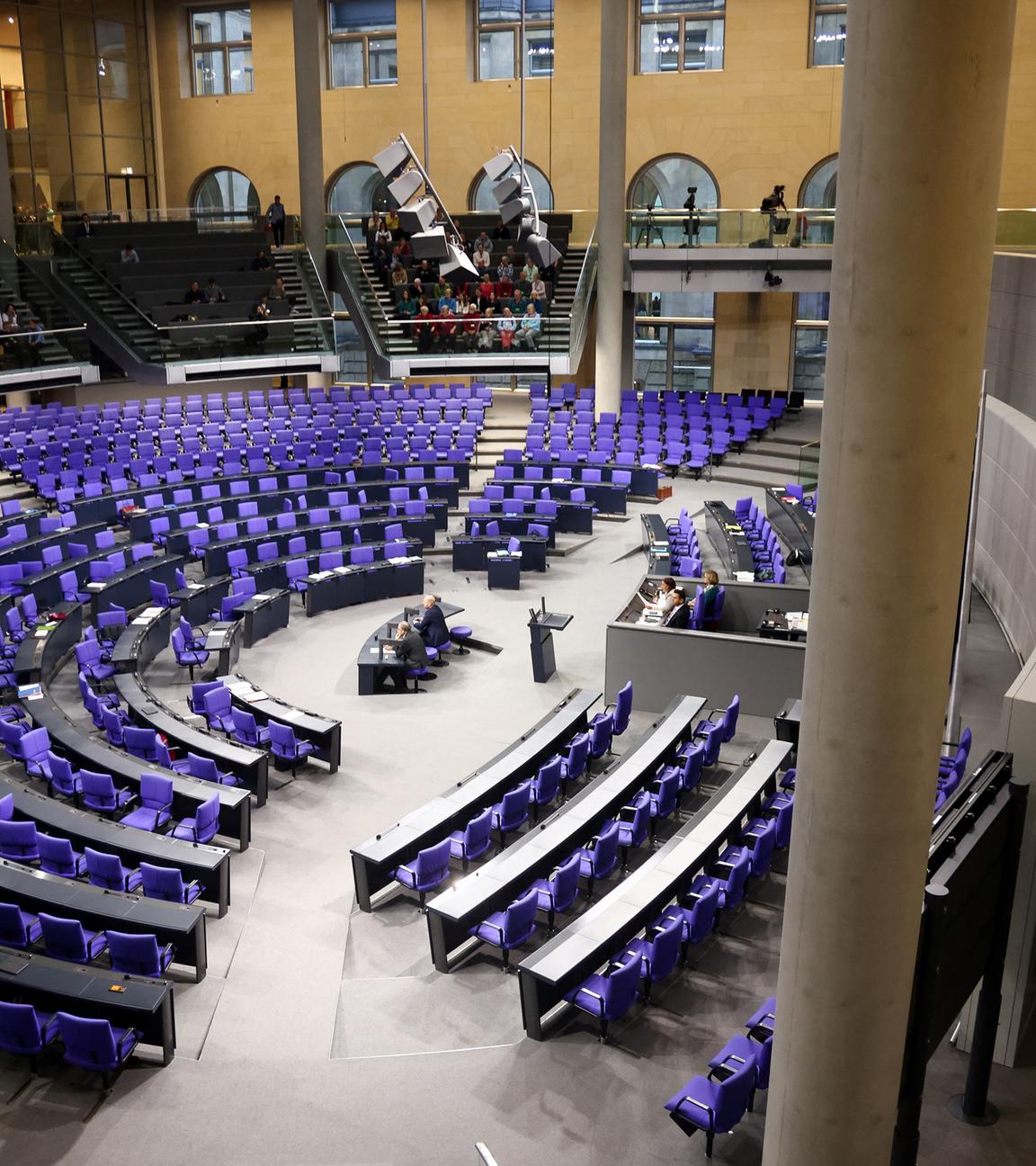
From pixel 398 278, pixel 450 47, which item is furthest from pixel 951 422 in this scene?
pixel 450 47

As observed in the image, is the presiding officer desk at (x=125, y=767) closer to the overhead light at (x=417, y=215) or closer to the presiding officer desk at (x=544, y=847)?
the presiding officer desk at (x=544, y=847)

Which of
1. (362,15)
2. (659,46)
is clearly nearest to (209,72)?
(362,15)

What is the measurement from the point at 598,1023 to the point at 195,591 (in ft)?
30.3

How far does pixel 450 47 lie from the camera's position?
3142cm

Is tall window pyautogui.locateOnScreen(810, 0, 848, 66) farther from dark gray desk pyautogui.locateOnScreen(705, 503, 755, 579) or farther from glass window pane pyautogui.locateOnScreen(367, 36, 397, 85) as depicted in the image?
dark gray desk pyautogui.locateOnScreen(705, 503, 755, 579)

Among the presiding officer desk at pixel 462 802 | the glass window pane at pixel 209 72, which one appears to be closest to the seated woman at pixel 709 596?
the presiding officer desk at pixel 462 802

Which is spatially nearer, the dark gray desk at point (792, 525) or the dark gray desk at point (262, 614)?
the dark gray desk at point (262, 614)

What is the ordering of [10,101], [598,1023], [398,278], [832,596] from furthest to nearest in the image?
1. [10,101]
2. [398,278]
3. [598,1023]
4. [832,596]

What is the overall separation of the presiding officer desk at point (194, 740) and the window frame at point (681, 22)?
22.9 m

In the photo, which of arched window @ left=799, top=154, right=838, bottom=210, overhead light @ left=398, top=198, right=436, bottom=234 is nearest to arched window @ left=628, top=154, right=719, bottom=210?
arched window @ left=799, top=154, right=838, bottom=210

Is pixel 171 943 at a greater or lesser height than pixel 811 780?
lesser

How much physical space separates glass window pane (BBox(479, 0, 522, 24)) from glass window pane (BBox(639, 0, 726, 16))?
3.26m

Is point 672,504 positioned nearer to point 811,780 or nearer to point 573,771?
point 573,771

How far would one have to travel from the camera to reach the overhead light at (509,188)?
1925 cm
